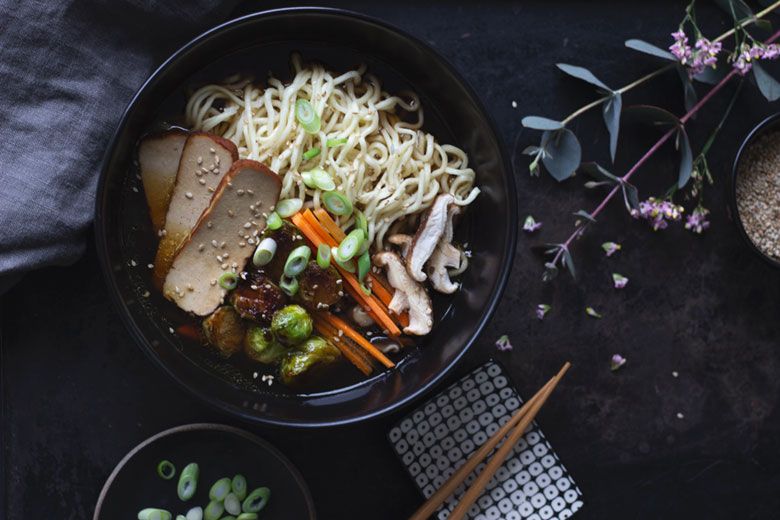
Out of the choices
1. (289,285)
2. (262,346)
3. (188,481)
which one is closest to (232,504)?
(188,481)

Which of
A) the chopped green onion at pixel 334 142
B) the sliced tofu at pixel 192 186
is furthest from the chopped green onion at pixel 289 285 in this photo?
the chopped green onion at pixel 334 142

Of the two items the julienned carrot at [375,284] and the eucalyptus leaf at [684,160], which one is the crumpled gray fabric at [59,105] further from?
the eucalyptus leaf at [684,160]

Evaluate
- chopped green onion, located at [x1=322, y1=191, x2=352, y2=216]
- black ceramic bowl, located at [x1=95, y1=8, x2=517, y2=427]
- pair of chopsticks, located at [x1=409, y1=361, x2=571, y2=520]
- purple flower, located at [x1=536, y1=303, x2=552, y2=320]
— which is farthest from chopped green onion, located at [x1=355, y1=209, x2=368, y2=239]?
pair of chopsticks, located at [x1=409, y1=361, x2=571, y2=520]

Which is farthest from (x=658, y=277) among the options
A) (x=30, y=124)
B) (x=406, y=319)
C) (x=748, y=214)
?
(x=30, y=124)

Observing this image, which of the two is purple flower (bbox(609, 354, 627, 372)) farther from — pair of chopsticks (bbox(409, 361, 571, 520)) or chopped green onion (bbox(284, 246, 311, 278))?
chopped green onion (bbox(284, 246, 311, 278))

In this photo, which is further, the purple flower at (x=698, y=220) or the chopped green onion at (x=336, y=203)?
the purple flower at (x=698, y=220)

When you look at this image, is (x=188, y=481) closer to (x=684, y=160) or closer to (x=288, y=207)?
(x=288, y=207)

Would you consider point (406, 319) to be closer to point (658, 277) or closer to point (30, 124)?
point (658, 277)
